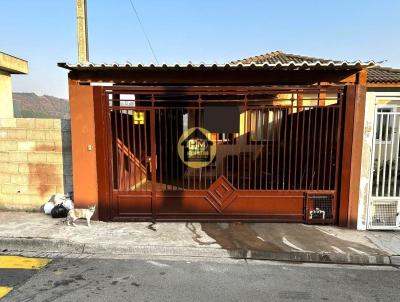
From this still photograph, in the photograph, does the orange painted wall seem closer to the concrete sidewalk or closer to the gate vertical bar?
the concrete sidewalk

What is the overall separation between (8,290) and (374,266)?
507cm

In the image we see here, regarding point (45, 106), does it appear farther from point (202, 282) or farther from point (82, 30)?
point (202, 282)

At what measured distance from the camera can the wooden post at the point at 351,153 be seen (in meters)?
5.09

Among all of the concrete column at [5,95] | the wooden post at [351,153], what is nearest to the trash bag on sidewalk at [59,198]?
the wooden post at [351,153]

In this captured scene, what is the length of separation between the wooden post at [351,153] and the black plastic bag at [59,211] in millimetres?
5623

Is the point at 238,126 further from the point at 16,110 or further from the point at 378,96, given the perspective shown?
the point at 16,110

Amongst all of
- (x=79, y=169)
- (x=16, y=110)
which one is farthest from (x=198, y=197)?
(x=16, y=110)

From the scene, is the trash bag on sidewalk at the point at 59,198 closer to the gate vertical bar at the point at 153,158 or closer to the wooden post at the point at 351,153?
the gate vertical bar at the point at 153,158

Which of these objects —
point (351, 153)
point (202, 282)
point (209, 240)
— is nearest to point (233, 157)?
point (209, 240)

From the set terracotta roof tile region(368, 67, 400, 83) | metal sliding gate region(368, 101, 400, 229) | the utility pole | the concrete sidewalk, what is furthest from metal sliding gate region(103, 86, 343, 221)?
terracotta roof tile region(368, 67, 400, 83)

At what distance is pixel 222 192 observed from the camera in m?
5.54

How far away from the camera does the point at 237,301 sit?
122 inches

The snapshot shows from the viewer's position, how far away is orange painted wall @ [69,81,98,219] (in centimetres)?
531

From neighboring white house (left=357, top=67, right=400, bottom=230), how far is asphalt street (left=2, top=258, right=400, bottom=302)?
4.75ft
